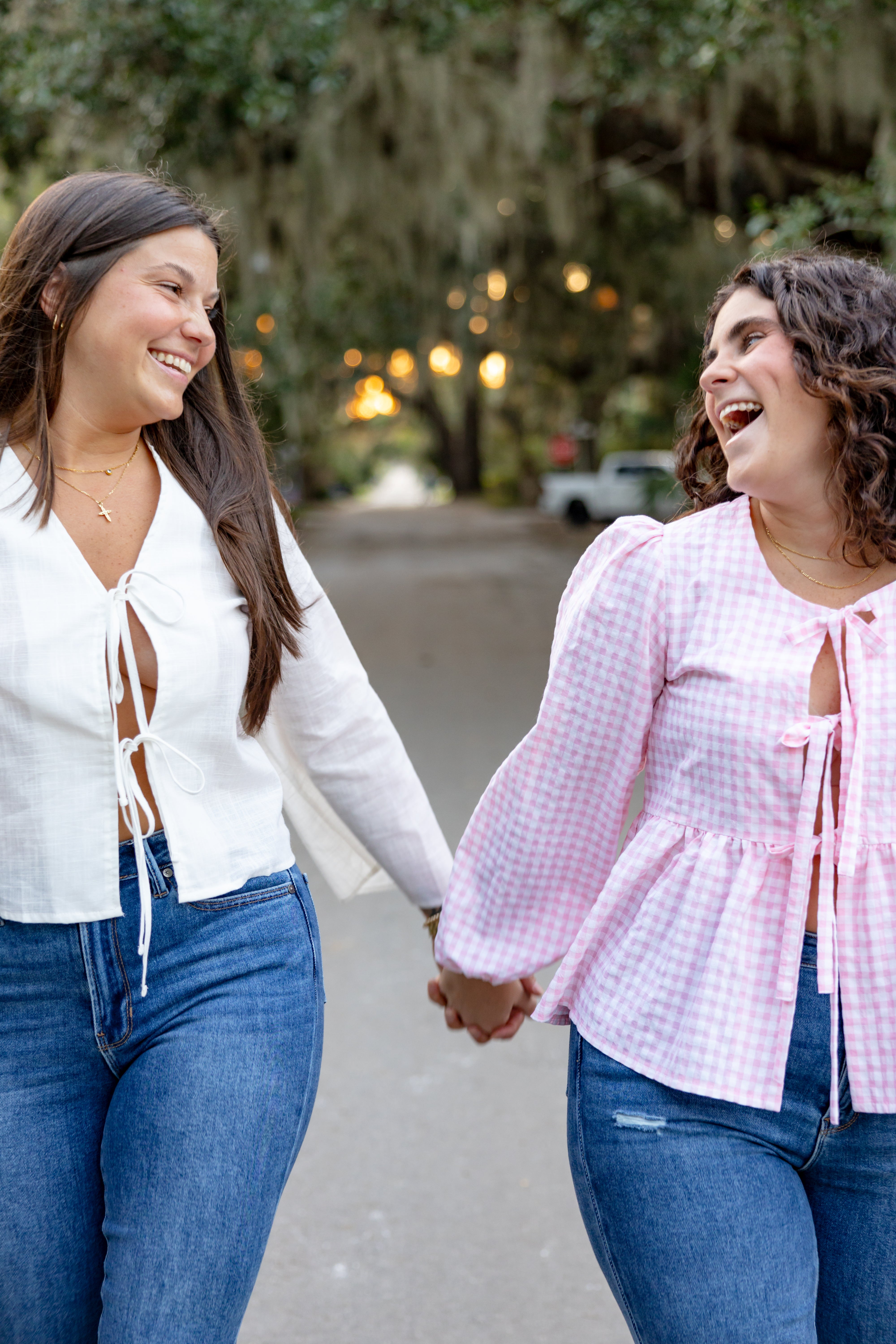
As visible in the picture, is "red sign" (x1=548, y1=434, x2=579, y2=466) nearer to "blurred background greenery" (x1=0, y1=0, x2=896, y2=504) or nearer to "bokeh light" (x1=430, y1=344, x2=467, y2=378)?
"bokeh light" (x1=430, y1=344, x2=467, y2=378)

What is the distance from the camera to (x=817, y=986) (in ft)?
5.47

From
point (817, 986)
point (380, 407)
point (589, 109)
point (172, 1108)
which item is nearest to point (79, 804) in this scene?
point (172, 1108)

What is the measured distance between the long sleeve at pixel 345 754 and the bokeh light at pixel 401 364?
72.8ft

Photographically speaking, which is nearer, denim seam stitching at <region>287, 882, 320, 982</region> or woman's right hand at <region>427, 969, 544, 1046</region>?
denim seam stitching at <region>287, 882, 320, 982</region>

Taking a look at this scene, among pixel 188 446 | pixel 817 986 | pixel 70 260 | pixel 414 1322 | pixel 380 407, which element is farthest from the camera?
pixel 380 407

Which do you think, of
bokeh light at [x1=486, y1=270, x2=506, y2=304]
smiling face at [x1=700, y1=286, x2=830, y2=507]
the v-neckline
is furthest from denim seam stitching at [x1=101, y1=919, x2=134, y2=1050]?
bokeh light at [x1=486, y1=270, x2=506, y2=304]

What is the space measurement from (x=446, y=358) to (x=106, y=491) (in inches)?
873

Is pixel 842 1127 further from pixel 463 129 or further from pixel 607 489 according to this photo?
pixel 607 489

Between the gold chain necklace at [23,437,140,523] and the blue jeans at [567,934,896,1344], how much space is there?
1.08m

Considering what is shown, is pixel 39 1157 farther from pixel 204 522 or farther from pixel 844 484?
pixel 844 484

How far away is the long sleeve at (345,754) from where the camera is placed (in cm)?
218

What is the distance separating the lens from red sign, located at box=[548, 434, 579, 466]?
31.9 m

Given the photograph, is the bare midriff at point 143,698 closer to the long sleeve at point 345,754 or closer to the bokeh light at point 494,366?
the long sleeve at point 345,754

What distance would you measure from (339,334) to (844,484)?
73.4ft
